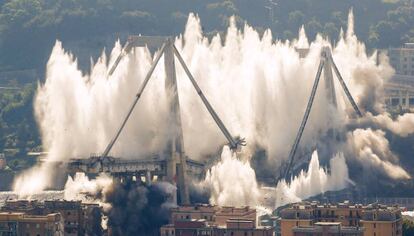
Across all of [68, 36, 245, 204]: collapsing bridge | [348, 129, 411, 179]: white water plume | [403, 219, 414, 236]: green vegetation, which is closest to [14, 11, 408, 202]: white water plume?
[68, 36, 245, 204]: collapsing bridge

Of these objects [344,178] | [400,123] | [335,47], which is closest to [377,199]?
[344,178]

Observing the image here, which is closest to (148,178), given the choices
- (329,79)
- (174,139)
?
(174,139)

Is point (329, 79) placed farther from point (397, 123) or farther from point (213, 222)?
point (213, 222)

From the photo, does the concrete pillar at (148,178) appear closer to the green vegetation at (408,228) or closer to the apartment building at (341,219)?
the apartment building at (341,219)

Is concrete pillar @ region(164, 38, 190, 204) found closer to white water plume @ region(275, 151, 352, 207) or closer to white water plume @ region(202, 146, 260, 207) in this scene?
white water plume @ region(202, 146, 260, 207)

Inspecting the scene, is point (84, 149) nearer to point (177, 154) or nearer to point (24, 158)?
point (177, 154)

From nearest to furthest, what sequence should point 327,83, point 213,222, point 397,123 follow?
point 213,222, point 327,83, point 397,123
